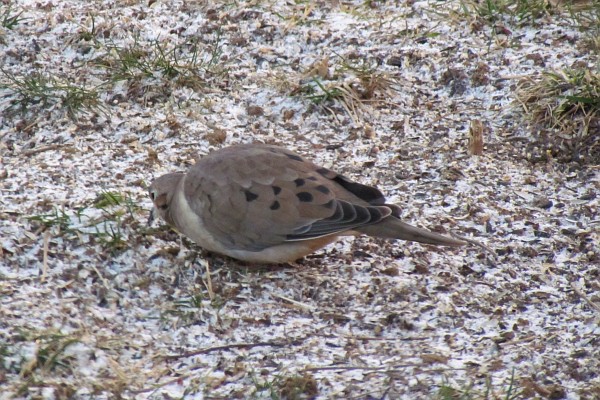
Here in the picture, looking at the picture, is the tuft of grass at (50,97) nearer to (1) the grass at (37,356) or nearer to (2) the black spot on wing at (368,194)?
(2) the black spot on wing at (368,194)

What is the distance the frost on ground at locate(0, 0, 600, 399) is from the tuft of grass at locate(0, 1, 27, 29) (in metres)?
0.03

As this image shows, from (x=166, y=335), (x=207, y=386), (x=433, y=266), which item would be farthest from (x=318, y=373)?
(x=433, y=266)

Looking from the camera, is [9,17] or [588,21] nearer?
[588,21]

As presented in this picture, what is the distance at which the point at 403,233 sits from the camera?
15.1ft

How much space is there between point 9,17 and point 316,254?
295 centimetres

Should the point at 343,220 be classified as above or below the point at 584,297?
above

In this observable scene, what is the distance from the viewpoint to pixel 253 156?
15.5 ft

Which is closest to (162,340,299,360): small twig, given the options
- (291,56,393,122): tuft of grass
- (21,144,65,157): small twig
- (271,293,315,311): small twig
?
(271,293,315,311): small twig

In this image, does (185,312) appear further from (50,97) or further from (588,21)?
(588,21)

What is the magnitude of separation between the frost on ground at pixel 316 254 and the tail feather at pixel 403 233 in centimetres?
22

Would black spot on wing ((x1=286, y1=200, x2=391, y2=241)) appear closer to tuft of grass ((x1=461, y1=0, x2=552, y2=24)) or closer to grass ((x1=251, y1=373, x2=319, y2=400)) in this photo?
grass ((x1=251, y1=373, x2=319, y2=400))

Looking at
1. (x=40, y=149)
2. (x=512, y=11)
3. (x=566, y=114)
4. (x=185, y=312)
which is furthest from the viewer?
(x=512, y=11)

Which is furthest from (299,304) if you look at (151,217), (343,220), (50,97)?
(50,97)

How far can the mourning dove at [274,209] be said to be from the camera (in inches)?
180
